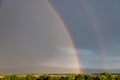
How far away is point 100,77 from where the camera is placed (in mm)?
79812

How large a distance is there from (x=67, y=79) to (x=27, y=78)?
930 centimetres

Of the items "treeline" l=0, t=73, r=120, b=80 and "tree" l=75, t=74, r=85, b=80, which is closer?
"treeline" l=0, t=73, r=120, b=80

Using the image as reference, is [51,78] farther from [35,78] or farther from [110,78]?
[110,78]

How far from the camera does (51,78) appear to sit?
78500mm

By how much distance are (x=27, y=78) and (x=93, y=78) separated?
626 inches

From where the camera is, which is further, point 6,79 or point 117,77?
point 117,77

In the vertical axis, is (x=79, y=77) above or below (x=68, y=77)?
above

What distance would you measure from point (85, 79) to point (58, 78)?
6.76 metres

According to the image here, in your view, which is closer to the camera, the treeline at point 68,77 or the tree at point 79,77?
the treeline at point 68,77

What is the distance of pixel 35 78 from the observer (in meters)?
79.4

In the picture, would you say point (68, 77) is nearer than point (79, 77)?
Yes

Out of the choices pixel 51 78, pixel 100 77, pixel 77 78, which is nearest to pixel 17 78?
pixel 51 78

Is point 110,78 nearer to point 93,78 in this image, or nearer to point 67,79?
point 93,78

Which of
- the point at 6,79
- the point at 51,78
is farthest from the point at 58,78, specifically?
the point at 6,79
